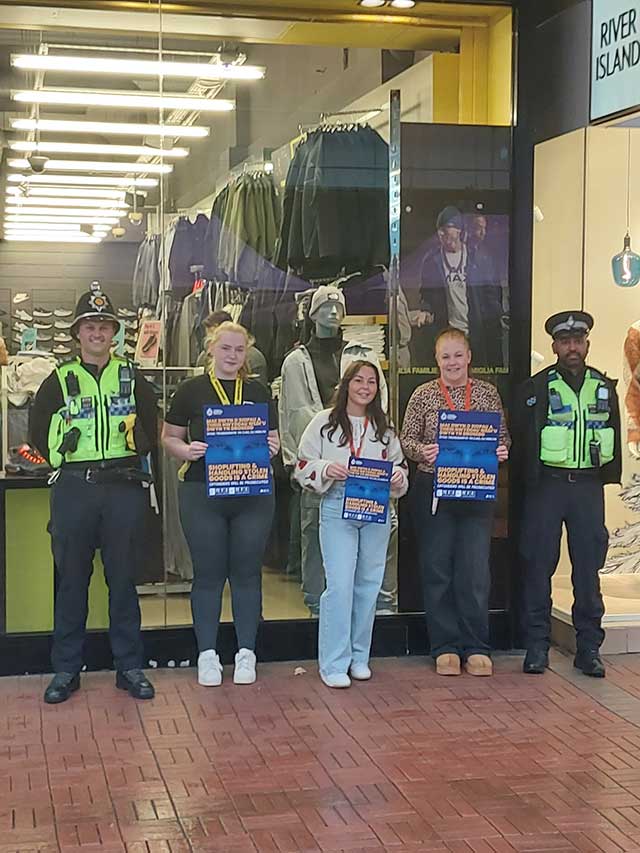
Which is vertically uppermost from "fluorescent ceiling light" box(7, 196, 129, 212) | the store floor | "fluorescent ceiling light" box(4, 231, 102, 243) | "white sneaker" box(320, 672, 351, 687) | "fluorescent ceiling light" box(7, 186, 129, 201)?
"fluorescent ceiling light" box(7, 186, 129, 201)

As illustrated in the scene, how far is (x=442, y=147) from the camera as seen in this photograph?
6613 mm

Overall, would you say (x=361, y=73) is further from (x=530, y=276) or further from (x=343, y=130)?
(x=530, y=276)

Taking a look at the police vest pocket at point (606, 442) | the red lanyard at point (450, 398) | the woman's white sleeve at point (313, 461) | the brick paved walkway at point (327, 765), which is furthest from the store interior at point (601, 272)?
the woman's white sleeve at point (313, 461)

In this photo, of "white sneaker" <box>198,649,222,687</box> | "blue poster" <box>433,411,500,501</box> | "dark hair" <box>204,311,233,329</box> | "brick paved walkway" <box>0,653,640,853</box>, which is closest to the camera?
"brick paved walkway" <box>0,653,640,853</box>

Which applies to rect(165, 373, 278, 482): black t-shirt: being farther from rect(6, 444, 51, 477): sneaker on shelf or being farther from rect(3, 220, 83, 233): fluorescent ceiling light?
rect(3, 220, 83, 233): fluorescent ceiling light

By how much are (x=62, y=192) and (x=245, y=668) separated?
8.20 ft

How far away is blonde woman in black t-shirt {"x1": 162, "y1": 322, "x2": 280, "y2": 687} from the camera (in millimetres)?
6027

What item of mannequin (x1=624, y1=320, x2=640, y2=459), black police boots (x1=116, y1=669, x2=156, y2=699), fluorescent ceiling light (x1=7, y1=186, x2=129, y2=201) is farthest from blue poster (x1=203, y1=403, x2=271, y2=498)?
mannequin (x1=624, y1=320, x2=640, y2=459)

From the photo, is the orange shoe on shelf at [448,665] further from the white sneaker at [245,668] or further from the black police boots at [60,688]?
the black police boots at [60,688]

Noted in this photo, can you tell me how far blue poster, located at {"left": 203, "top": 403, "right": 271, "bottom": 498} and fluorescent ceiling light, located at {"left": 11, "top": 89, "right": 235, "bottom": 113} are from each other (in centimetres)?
161

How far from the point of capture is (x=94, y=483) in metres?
5.72

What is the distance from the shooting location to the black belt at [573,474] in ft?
20.3

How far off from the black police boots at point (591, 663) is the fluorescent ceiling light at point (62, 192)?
3277mm

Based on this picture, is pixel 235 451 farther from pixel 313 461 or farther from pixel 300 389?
pixel 300 389
